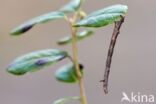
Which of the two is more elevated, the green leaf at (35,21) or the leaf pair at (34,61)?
the green leaf at (35,21)

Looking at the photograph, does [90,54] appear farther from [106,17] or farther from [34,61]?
[106,17]

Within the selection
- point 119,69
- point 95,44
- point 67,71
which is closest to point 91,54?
point 95,44

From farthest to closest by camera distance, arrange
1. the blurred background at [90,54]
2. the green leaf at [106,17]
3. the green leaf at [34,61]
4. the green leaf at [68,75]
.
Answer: the blurred background at [90,54]
the green leaf at [68,75]
the green leaf at [34,61]
the green leaf at [106,17]

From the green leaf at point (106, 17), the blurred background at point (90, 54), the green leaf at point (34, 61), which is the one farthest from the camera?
the blurred background at point (90, 54)

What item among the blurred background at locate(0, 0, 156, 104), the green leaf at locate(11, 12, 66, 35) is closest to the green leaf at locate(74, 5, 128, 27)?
the green leaf at locate(11, 12, 66, 35)

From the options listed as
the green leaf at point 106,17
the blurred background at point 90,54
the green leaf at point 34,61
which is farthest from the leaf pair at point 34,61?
the blurred background at point 90,54

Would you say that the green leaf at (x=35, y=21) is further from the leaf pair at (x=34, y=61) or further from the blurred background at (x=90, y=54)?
the blurred background at (x=90, y=54)
